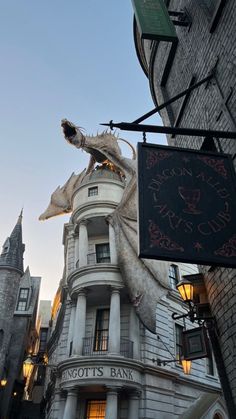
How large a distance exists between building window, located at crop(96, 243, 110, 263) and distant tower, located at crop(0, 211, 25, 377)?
18.5 metres

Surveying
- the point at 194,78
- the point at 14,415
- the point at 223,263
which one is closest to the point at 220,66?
the point at 194,78

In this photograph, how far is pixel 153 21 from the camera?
7492mm

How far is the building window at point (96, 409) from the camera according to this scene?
51.2 feet

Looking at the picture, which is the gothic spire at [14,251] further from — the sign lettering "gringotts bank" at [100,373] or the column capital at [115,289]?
the sign lettering "gringotts bank" at [100,373]

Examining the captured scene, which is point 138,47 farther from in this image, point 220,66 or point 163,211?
point 163,211

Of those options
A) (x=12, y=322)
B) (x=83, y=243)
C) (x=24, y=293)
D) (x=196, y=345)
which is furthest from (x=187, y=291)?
(x=24, y=293)

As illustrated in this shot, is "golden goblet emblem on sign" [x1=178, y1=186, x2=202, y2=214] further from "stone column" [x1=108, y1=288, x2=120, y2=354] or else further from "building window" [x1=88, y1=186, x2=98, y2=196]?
"building window" [x1=88, y1=186, x2=98, y2=196]

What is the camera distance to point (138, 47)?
12898 millimetres

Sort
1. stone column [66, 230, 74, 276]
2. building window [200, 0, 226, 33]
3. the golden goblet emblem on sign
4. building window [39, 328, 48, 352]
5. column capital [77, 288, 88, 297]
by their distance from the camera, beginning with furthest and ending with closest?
building window [39, 328, 48, 352], stone column [66, 230, 74, 276], column capital [77, 288, 88, 297], building window [200, 0, 226, 33], the golden goblet emblem on sign

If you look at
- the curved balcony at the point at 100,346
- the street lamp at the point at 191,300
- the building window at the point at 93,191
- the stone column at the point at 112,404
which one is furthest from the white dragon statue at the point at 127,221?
the street lamp at the point at 191,300

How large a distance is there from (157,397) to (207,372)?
17.7 feet

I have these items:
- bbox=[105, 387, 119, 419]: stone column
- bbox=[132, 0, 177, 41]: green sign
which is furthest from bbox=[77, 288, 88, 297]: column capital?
bbox=[132, 0, 177, 41]: green sign

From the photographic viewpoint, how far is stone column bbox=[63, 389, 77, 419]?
47.7ft

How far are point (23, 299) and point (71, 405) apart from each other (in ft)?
105
